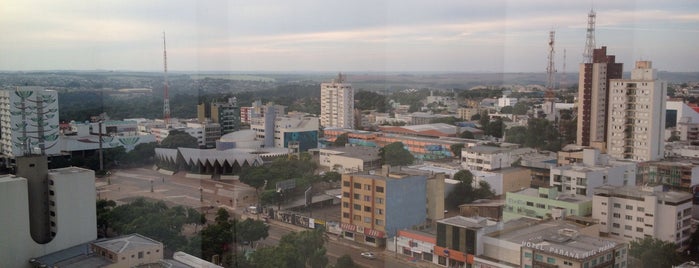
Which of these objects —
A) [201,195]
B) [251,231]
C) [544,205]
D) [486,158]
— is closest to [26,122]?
[251,231]

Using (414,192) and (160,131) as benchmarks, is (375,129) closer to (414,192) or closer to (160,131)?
(160,131)

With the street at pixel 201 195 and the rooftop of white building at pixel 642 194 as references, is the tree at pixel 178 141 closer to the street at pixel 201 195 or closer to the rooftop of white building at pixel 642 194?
the street at pixel 201 195

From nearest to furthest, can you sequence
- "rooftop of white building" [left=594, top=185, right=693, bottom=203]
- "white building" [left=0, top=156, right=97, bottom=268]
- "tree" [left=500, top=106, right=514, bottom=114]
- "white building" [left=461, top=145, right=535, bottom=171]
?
"white building" [left=0, top=156, right=97, bottom=268]
"rooftop of white building" [left=594, top=185, right=693, bottom=203]
"white building" [left=461, top=145, right=535, bottom=171]
"tree" [left=500, top=106, right=514, bottom=114]

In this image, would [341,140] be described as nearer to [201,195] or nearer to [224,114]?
[224,114]

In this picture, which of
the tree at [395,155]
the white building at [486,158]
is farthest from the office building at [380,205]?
the tree at [395,155]

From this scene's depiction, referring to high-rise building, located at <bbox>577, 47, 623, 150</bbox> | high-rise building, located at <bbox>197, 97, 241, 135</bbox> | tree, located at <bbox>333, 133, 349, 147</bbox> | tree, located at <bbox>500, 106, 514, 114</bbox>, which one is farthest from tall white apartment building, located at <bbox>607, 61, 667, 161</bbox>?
high-rise building, located at <bbox>197, 97, 241, 135</bbox>

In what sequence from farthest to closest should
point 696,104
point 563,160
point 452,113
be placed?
1. point 452,113
2. point 696,104
3. point 563,160

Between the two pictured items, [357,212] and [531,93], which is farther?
[531,93]

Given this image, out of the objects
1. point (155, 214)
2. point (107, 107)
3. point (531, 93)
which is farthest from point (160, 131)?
point (531, 93)

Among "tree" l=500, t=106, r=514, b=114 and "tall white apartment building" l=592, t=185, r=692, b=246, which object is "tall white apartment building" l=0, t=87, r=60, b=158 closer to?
"tall white apartment building" l=592, t=185, r=692, b=246
